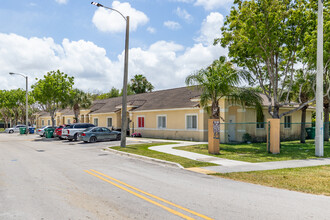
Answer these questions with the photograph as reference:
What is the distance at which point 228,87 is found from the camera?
18656 mm

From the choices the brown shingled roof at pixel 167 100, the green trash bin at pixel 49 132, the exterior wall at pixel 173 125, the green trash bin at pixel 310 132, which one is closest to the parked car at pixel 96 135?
the exterior wall at pixel 173 125

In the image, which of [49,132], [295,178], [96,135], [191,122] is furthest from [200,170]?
[49,132]

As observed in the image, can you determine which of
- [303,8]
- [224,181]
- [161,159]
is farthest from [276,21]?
[224,181]

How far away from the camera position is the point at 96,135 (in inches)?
1005

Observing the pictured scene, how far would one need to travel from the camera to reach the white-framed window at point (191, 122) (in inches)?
998

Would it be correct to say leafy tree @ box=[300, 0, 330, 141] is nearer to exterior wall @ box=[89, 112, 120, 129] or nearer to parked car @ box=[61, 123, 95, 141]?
parked car @ box=[61, 123, 95, 141]

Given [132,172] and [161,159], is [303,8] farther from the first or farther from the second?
[132,172]

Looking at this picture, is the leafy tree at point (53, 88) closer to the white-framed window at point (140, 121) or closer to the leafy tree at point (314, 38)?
the white-framed window at point (140, 121)

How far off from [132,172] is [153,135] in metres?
19.3

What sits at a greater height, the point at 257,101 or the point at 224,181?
the point at 257,101

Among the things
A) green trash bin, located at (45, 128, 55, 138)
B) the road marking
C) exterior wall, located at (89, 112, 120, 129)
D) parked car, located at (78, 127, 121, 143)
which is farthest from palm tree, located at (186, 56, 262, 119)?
green trash bin, located at (45, 128, 55, 138)

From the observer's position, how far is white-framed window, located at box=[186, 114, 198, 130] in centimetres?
2534

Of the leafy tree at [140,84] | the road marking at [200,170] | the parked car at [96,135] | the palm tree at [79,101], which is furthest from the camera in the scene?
A: the leafy tree at [140,84]

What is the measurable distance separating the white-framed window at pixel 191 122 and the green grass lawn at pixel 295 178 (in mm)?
14176
